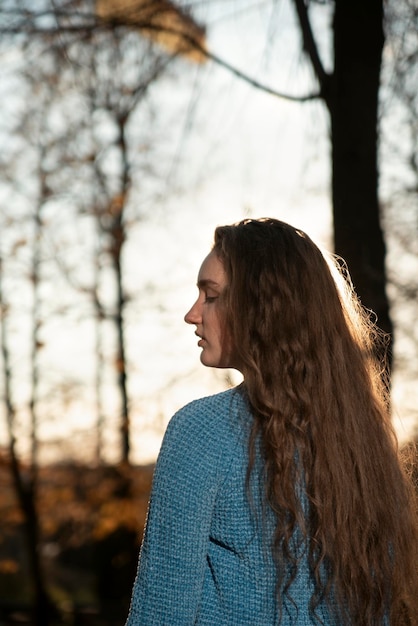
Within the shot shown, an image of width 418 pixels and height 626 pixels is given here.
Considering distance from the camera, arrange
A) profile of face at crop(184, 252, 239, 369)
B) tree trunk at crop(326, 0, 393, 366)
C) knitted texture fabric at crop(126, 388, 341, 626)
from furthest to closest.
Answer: tree trunk at crop(326, 0, 393, 366) < profile of face at crop(184, 252, 239, 369) < knitted texture fabric at crop(126, 388, 341, 626)

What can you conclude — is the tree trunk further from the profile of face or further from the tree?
the profile of face

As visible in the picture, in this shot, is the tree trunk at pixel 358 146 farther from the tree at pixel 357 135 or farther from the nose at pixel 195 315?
the nose at pixel 195 315

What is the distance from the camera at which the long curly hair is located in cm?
199

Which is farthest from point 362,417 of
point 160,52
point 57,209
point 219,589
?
point 57,209

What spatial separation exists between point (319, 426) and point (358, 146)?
2.15m

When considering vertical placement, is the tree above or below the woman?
above

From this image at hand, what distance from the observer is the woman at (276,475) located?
6.37ft

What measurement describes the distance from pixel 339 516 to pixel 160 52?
3.10m

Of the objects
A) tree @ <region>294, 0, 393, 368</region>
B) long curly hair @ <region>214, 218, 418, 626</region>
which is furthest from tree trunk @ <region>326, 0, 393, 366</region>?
long curly hair @ <region>214, 218, 418, 626</region>

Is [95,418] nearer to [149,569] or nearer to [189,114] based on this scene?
[189,114]

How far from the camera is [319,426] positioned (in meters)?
2.03

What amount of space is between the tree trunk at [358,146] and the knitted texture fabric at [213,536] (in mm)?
1932

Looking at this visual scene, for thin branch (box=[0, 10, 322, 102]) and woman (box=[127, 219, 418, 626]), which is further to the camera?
thin branch (box=[0, 10, 322, 102])

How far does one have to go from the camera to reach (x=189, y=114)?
4414mm
